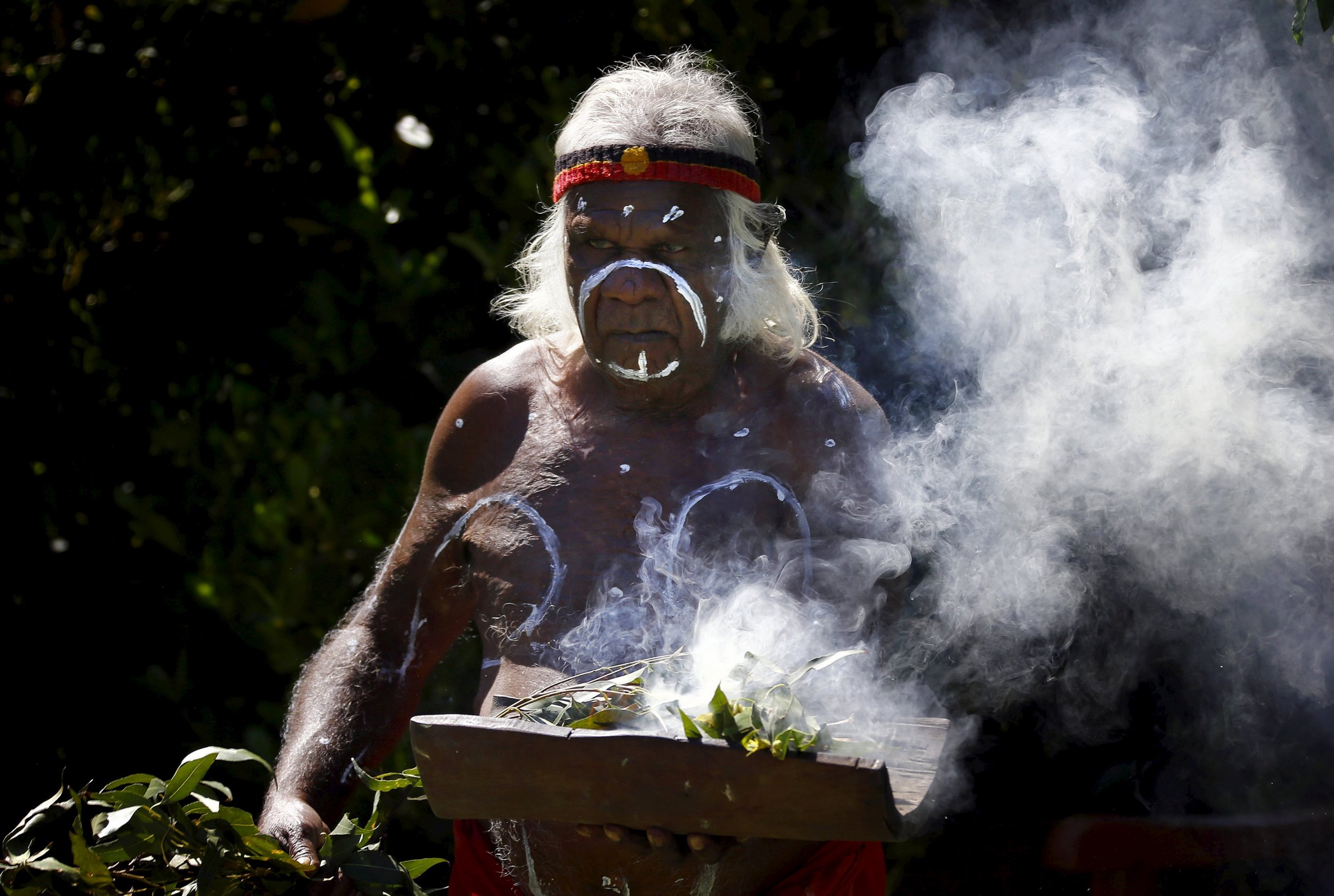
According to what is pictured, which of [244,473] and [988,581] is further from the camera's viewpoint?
[244,473]

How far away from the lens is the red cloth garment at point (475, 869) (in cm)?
227

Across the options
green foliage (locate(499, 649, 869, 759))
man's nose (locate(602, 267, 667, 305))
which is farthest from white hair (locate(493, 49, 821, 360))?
green foliage (locate(499, 649, 869, 759))

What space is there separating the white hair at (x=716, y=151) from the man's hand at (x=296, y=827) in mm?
1057

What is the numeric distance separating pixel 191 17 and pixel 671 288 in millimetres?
2707

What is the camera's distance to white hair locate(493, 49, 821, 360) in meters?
2.31

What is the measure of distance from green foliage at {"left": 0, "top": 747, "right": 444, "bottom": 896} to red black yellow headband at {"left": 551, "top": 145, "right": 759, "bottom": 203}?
1142 mm

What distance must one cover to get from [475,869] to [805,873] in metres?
0.62

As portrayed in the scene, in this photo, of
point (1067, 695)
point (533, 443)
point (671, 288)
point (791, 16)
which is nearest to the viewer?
point (671, 288)

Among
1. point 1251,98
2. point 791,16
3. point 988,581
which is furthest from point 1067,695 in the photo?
point 791,16

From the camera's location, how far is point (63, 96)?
4188mm

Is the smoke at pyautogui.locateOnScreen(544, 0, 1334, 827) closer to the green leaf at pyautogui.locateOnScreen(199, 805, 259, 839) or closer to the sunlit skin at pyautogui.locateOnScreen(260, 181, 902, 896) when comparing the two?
the sunlit skin at pyautogui.locateOnScreen(260, 181, 902, 896)

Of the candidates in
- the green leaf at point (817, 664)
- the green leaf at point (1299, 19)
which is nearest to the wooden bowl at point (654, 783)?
the green leaf at point (817, 664)

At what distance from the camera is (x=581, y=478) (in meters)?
2.37

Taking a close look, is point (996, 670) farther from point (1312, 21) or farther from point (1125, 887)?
→ point (1312, 21)
